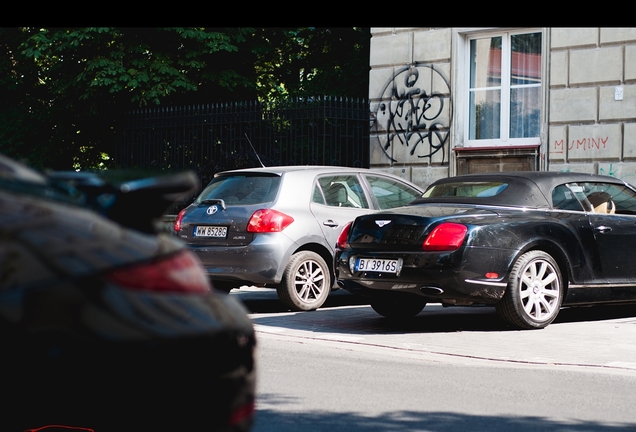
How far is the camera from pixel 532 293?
932 centimetres

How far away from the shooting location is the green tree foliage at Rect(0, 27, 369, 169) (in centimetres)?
2180

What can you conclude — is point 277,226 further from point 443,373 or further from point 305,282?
point 443,373

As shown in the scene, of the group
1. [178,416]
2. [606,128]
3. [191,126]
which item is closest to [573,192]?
[606,128]

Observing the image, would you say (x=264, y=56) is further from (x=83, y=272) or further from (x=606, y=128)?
(x=83, y=272)

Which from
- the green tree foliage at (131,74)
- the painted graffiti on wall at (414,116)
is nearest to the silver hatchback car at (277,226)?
the painted graffiti on wall at (414,116)

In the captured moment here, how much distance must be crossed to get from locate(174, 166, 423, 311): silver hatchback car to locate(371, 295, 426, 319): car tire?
1.03 meters

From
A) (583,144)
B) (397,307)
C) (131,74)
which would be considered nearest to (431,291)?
(397,307)

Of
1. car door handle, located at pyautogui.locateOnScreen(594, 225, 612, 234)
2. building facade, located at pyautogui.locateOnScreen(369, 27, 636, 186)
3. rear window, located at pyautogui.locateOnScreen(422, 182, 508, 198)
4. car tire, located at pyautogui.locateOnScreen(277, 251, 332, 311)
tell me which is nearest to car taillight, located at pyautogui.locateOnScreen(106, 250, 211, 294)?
rear window, located at pyautogui.locateOnScreen(422, 182, 508, 198)

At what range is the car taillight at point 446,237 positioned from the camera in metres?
9.00

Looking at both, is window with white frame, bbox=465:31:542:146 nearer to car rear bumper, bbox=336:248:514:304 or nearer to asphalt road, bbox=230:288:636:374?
asphalt road, bbox=230:288:636:374

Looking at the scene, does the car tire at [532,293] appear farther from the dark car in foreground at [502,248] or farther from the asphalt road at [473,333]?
the asphalt road at [473,333]

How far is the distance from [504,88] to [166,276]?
16131 millimetres

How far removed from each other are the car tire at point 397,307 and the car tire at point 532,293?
47.8 inches

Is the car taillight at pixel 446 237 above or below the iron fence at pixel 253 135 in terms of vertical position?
below
